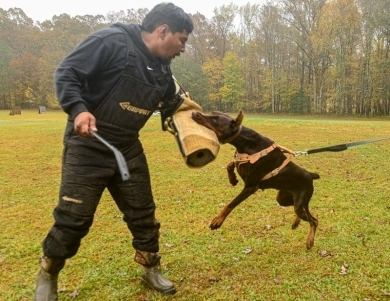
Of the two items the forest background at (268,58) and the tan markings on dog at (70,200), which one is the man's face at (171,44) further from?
the forest background at (268,58)

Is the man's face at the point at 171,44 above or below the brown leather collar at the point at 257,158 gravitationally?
above

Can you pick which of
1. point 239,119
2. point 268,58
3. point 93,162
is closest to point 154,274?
point 93,162

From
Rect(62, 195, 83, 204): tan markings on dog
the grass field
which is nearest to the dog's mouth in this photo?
Rect(62, 195, 83, 204): tan markings on dog

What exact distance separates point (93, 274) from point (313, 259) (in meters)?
2.21

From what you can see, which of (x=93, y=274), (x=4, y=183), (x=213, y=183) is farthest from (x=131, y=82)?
(x=4, y=183)

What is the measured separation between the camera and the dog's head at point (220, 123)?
9.73 ft

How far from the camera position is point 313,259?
12.1 feet

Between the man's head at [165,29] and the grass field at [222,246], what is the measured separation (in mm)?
2027

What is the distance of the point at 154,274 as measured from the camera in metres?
3.12

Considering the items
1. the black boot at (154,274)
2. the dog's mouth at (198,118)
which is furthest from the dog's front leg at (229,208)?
the dog's mouth at (198,118)

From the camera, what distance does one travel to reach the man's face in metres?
2.57

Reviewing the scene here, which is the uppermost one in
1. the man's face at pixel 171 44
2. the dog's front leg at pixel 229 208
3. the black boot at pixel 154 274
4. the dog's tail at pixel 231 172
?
the man's face at pixel 171 44

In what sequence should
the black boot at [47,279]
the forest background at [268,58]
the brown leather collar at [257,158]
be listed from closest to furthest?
the black boot at [47,279]
the brown leather collar at [257,158]
the forest background at [268,58]

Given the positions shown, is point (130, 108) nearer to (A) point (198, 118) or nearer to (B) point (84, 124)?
(B) point (84, 124)
